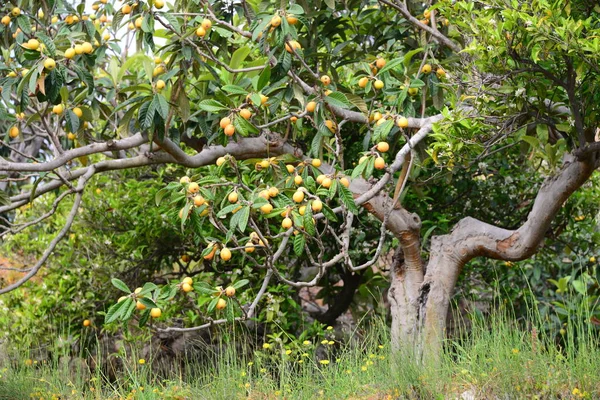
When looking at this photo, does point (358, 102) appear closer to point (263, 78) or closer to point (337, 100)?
point (337, 100)

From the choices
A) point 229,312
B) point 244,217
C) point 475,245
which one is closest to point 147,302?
point 229,312

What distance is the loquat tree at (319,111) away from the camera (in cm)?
367

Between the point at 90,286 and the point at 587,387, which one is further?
the point at 90,286

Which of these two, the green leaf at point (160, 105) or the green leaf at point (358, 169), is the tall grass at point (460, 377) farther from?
the green leaf at point (160, 105)

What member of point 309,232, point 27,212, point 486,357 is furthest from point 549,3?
point 27,212

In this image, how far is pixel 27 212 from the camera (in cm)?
721

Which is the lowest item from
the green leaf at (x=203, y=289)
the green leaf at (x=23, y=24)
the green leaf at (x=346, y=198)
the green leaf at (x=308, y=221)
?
the green leaf at (x=203, y=289)

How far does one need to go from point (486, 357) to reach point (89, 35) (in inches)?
129

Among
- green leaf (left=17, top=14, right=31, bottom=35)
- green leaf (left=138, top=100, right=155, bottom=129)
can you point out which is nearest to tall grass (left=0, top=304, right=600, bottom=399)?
green leaf (left=138, top=100, right=155, bottom=129)

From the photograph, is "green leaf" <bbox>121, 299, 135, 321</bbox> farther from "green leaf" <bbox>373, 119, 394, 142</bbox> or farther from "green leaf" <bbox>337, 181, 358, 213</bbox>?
"green leaf" <bbox>373, 119, 394, 142</bbox>

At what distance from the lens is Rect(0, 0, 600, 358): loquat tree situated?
145 inches


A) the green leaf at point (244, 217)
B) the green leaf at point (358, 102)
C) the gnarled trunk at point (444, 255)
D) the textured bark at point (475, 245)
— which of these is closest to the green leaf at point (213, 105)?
the green leaf at point (244, 217)

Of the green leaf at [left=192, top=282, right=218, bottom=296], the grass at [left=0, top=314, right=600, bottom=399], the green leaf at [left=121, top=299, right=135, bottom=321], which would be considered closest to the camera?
the green leaf at [left=121, top=299, right=135, bottom=321]

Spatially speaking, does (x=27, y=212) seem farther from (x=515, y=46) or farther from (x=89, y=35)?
(x=515, y=46)
